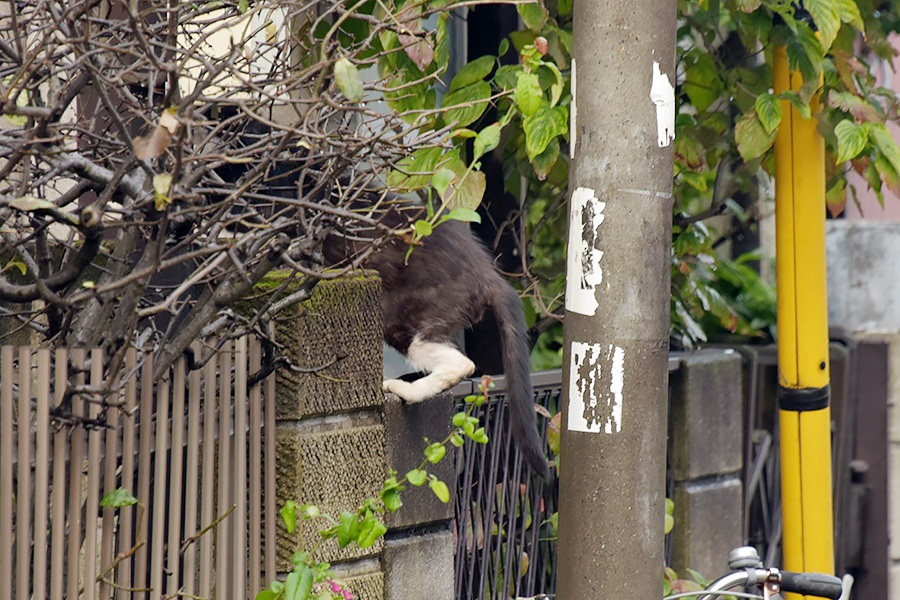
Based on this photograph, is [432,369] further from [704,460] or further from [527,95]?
[704,460]

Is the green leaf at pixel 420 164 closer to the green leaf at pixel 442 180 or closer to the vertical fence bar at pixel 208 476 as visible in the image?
the green leaf at pixel 442 180

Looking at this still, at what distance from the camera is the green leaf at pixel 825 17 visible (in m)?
3.53

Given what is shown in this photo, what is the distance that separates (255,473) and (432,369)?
102 cm

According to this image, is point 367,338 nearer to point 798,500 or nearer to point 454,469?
point 454,469

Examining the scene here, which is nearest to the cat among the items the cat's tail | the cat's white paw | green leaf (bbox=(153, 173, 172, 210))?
the cat's tail

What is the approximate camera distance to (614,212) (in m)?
2.25

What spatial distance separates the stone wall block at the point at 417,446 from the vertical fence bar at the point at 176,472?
879 millimetres

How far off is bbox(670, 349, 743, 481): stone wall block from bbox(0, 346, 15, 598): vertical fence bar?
359 centimetres

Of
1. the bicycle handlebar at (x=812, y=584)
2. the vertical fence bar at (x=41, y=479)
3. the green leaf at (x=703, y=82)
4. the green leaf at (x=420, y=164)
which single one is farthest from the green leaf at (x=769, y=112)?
the vertical fence bar at (x=41, y=479)

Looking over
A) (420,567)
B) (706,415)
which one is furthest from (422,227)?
(706,415)

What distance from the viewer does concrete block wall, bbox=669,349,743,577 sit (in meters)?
5.04

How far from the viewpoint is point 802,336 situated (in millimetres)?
4402

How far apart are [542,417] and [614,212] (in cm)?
243

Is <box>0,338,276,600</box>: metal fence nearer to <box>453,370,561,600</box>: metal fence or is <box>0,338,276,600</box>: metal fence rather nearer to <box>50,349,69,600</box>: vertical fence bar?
<box>50,349,69,600</box>: vertical fence bar
